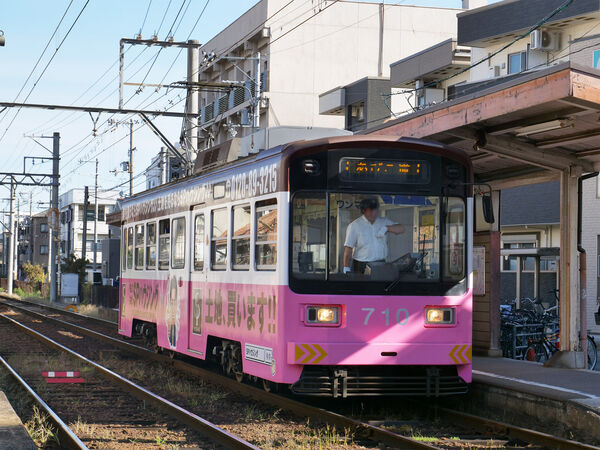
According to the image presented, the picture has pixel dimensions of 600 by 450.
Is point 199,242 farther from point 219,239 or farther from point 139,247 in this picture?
point 139,247

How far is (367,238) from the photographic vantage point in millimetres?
9828

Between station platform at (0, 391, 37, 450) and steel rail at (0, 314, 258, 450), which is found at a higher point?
station platform at (0, 391, 37, 450)

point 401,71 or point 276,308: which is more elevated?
point 401,71

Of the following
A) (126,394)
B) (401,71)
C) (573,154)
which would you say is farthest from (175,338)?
(401,71)

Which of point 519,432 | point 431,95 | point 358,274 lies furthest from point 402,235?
point 431,95

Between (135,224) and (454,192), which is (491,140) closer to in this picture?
(454,192)

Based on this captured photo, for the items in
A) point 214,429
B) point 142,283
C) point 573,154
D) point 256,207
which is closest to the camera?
point 214,429

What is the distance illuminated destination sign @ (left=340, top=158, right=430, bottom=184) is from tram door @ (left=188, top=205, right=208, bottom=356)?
3.18 m

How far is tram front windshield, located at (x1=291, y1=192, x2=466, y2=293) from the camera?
9.87 m

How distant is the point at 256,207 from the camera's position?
35.2 feet

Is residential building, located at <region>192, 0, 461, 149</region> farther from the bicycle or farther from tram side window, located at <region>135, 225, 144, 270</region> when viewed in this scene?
the bicycle

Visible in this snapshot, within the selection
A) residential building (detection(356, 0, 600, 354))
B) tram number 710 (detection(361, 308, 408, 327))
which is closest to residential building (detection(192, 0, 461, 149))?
residential building (detection(356, 0, 600, 354))

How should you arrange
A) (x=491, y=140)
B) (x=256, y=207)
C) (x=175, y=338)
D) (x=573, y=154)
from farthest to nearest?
1. (x=175, y=338)
2. (x=573, y=154)
3. (x=491, y=140)
4. (x=256, y=207)

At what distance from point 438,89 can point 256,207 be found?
27567mm
